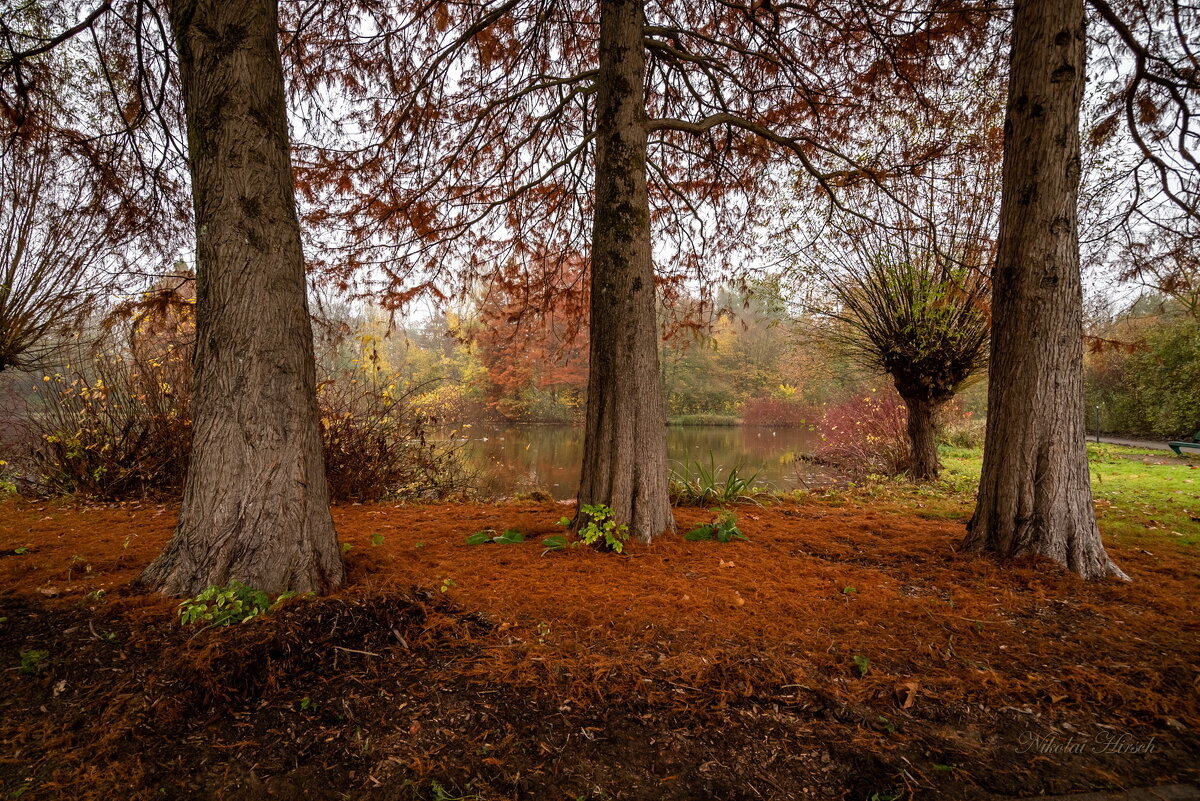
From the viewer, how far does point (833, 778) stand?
144 centimetres

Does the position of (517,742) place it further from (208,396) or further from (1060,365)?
(1060,365)

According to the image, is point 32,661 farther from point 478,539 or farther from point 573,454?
point 573,454

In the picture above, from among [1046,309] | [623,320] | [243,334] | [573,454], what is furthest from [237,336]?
[573,454]

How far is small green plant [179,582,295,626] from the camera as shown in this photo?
6.43ft

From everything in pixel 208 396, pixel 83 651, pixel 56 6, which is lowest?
pixel 83 651

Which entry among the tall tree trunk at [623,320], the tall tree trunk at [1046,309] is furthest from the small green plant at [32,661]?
the tall tree trunk at [1046,309]

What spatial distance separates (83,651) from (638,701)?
6.97 feet

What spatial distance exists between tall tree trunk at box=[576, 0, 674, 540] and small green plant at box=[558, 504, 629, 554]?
0.26ft

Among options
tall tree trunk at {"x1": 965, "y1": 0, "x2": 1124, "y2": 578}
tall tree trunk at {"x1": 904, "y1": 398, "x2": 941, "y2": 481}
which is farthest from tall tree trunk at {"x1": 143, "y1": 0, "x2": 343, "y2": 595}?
tall tree trunk at {"x1": 904, "y1": 398, "x2": 941, "y2": 481}

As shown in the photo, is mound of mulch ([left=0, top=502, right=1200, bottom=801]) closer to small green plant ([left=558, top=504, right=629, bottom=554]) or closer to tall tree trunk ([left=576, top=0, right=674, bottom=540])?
small green plant ([left=558, top=504, right=629, bottom=554])

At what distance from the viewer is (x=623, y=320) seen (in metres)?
3.30

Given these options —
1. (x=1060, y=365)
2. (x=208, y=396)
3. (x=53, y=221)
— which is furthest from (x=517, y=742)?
(x=53, y=221)

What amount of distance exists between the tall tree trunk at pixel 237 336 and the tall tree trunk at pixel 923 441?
847cm

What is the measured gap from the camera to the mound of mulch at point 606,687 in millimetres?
1417
